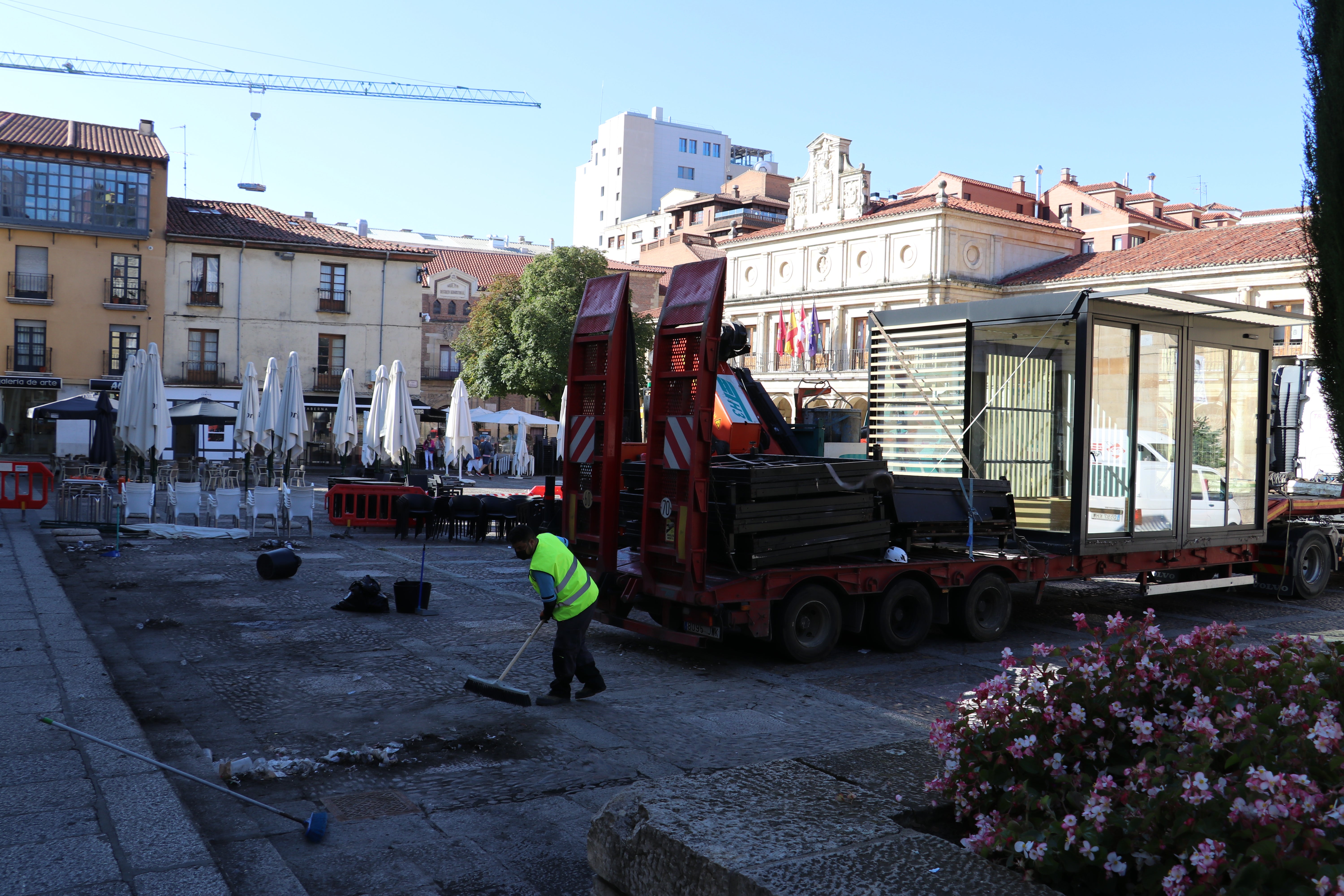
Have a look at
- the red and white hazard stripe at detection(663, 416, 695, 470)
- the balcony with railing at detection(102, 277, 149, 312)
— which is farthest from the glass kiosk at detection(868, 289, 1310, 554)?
the balcony with railing at detection(102, 277, 149, 312)

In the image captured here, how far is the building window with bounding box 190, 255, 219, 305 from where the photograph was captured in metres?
40.5

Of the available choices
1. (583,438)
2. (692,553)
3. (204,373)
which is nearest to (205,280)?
(204,373)

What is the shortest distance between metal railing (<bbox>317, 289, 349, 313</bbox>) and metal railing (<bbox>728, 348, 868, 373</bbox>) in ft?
52.8

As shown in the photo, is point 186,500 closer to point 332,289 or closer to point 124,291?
point 124,291

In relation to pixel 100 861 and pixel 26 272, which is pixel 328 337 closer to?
pixel 26 272

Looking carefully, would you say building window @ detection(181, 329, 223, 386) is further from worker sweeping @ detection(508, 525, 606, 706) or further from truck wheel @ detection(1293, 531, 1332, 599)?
truck wheel @ detection(1293, 531, 1332, 599)

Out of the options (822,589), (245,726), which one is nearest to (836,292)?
(822,589)

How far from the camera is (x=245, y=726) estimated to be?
6.44m

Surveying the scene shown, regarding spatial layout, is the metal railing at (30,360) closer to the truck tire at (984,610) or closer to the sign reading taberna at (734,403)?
the sign reading taberna at (734,403)

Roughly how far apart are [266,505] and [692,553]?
11589 millimetres

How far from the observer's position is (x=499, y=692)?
6887 millimetres

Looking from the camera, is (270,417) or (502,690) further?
(270,417)

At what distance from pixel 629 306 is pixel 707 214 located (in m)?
61.7

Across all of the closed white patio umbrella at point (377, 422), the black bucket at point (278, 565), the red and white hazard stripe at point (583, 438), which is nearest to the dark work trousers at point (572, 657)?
the red and white hazard stripe at point (583, 438)
